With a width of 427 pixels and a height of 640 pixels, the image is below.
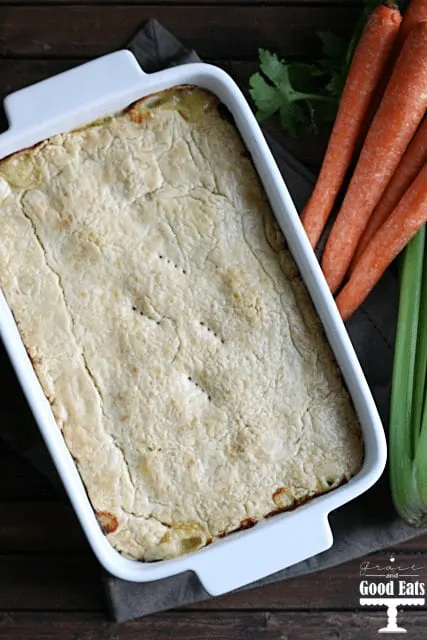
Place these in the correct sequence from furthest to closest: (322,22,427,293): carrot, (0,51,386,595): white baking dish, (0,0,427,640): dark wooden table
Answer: (0,0,427,640): dark wooden table, (322,22,427,293): carrot, (0,51,386,595): white baking dish

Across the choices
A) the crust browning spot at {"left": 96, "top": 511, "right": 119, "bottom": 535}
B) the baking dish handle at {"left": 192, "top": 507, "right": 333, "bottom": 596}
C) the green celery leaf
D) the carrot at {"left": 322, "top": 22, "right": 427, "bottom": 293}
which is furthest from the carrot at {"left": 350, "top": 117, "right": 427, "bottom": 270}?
the crust browning spot at {"left": 96, "top": 511, "right": 119, "bottom": 535}

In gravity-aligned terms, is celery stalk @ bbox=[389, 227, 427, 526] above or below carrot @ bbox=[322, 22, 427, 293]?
below

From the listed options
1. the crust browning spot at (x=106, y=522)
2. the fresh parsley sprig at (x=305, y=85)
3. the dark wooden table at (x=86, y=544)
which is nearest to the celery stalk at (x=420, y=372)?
the dark wooden table at (x=86, y=544)

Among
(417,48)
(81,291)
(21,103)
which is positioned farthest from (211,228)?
(417,48)

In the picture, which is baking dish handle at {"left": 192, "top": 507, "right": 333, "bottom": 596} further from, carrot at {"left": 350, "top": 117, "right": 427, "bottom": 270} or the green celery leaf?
the green celery leaf

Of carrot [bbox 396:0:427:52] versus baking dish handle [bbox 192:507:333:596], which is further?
carrot [bbox 396:0:427:52]

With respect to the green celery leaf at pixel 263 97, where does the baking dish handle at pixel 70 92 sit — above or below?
above

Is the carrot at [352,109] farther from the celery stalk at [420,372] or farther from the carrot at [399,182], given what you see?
the celery stalk at [420,372]
